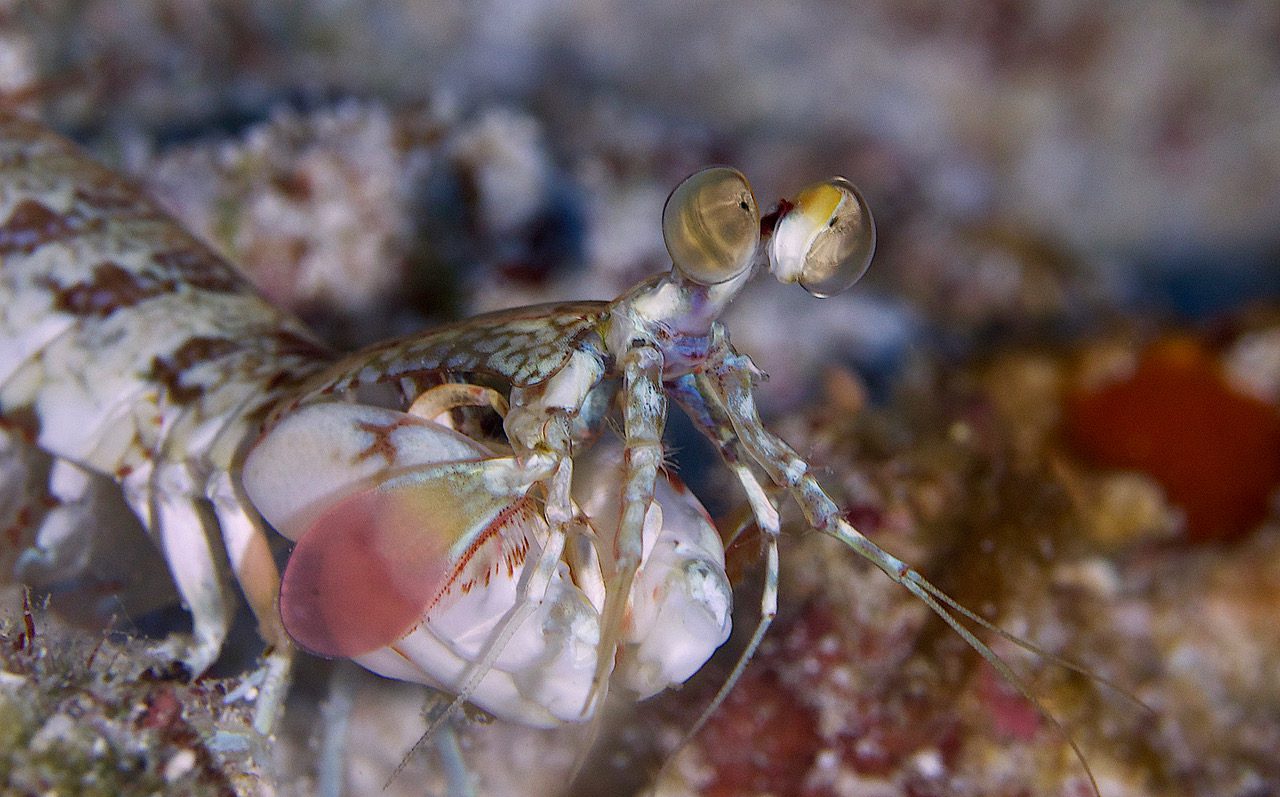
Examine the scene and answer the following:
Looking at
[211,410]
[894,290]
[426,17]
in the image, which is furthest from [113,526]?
[894,290]

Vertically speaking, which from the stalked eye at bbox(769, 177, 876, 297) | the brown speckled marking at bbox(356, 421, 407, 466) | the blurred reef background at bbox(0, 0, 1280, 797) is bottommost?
the blurred reef background at bbox(0, 0, 1280, 797)

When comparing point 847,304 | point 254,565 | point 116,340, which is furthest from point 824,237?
point 847,304

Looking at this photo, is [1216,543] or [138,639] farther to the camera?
[1216,543]

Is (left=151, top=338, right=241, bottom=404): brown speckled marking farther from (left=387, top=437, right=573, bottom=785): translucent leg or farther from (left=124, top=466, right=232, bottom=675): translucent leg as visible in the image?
(left=387, top=437, right=573, bottom=785): translucent leg

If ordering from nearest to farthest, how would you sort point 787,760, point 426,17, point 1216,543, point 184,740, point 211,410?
point 184,740 < point 211,410 < point 787,760 < point 1216,543 < point 426,17

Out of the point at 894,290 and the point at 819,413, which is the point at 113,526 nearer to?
the point at 819,413

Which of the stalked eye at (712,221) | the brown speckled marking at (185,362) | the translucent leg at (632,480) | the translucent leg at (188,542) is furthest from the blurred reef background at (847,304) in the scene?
the stalked eye at (712,221)

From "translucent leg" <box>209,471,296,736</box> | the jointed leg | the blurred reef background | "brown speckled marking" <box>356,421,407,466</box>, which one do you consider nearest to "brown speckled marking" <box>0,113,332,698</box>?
"translucent leg" <box>209,471,296,736</box>
